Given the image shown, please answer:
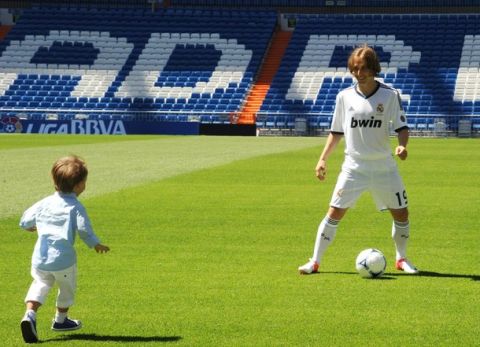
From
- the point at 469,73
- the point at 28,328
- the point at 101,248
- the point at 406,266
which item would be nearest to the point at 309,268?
the point at 406,266

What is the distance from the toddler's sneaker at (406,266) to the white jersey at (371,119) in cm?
97

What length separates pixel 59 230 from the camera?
5840 millimetres

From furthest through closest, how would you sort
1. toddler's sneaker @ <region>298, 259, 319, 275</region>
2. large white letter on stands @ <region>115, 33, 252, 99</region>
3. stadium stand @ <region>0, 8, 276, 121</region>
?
large white letter on stands @ <region>115, 33, 252, 99</region>
stadium stand @ <region>0, 8, 276, 121</region>
toddler's sneaker @ <region>298, 259, 319, 275</region>

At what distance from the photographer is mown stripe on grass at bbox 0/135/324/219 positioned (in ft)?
51.6

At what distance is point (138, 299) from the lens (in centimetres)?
713

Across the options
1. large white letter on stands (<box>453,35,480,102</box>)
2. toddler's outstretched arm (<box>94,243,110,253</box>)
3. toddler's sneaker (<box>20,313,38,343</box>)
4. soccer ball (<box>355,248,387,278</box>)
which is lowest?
toddler's sneaker (<box>20,313,38,343</box>)

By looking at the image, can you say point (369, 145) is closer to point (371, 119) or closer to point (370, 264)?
point (371, 119)

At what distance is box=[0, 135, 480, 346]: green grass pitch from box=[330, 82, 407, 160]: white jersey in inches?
42.2

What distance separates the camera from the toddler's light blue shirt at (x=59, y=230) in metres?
5.81

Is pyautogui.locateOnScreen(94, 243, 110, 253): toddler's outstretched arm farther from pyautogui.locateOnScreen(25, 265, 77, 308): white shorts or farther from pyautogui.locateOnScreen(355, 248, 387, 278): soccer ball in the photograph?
pyautogui.locateOnScreen(355, 248, 387, 278): soccer ball

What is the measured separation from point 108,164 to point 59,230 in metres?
16.8

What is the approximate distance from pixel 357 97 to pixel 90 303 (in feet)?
9.17

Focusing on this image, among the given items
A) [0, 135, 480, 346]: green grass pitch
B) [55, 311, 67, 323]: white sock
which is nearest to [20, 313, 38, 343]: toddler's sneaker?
[0, 135, 480, 346]: green grass pitch

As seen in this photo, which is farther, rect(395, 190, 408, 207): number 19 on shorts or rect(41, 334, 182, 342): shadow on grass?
rect(395, 190, 408, 207): number 19 on shorts
